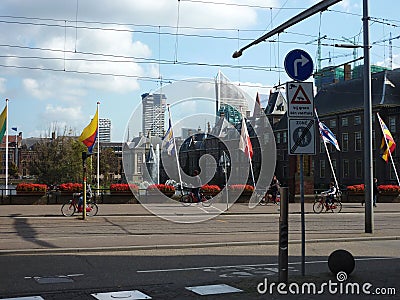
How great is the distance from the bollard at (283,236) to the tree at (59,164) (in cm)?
5111

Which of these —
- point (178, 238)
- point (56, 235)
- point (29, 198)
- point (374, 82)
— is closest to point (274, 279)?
point (178, 238)

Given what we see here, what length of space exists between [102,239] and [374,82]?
6515 centimetres

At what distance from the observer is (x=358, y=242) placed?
16172mm

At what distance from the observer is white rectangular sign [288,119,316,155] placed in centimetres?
931

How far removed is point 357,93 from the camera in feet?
246

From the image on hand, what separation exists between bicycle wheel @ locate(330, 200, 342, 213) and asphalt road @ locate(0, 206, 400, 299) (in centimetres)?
928

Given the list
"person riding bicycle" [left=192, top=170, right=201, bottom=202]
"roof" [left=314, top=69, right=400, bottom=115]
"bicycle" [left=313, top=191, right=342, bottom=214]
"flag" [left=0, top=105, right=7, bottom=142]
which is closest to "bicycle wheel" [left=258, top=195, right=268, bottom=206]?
"bicycle" [left=313, top=191, right=342, bottom=214]

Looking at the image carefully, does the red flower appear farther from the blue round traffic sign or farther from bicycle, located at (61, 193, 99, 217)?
the blue round traffic sign

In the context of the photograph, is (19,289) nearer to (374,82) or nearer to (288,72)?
(288,72)

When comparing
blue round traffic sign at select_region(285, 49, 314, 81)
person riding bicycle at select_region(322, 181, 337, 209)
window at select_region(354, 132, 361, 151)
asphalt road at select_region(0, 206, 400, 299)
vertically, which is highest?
window at select_region(354, 132, 361, 151)

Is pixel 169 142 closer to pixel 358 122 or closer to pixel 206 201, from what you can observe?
pixel 206 201

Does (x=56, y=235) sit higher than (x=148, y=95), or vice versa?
(x=148, y=95)

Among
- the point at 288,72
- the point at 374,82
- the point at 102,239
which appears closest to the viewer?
the point at 288,72

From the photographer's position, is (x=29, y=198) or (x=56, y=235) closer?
(x=56, y=235)
